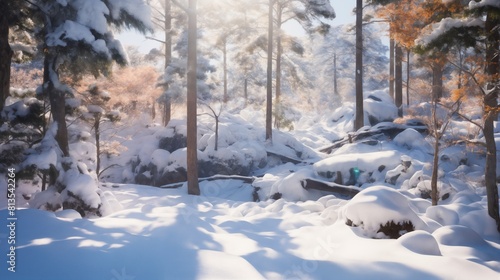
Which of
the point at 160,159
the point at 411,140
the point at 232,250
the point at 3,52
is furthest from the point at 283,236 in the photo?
the point at 160,159

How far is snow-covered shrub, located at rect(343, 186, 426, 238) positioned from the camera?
4.46 metres

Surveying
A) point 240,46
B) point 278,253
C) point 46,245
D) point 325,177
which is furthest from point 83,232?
point 240,46

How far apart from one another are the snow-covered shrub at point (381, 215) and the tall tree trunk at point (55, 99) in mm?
6325

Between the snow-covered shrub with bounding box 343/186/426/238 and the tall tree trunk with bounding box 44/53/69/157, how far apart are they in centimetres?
632

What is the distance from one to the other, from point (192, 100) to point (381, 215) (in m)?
6.97

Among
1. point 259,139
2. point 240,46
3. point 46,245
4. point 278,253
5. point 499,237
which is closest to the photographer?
point 46,245

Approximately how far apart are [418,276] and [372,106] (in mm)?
16691

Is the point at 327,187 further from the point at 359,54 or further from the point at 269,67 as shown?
the point at 269,67

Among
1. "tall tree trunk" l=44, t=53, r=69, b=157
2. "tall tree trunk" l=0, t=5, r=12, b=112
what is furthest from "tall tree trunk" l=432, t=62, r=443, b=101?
"tall tree trunk" l=0, t=5, r=12, b=112

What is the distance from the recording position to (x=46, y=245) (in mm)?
3133

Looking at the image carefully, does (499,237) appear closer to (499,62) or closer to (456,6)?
(499,62)

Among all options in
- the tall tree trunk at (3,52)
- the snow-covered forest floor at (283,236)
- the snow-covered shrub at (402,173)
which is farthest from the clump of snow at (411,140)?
the tall tree trunk at (3,52)

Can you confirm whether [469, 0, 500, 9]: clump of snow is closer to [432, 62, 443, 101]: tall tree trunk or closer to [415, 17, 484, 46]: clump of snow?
[415, 17, 484, 46]: clump of snow

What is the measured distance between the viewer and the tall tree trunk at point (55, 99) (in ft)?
21.1
